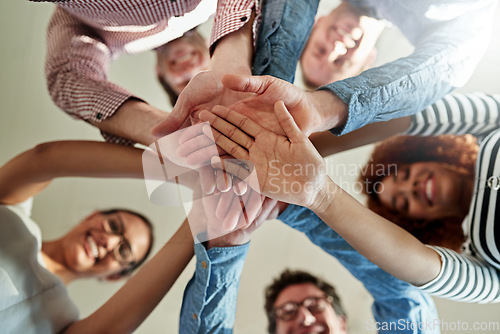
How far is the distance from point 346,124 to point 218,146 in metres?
0.15

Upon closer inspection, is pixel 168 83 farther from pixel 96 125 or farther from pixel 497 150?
pixel 497 150

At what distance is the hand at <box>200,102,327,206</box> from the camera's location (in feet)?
1.00

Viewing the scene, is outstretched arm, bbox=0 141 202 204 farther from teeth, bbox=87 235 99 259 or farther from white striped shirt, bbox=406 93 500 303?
white striped shirt, bbox=406 93 500 303

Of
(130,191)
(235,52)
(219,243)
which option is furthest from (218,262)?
(235,52)

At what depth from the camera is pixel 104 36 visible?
1.34 ft

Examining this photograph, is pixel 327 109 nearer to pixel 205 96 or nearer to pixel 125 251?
pixel 205 96

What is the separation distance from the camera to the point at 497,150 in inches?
15.8

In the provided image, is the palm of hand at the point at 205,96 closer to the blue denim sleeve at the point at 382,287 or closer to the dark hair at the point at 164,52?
the dark hair at the point at 164,52

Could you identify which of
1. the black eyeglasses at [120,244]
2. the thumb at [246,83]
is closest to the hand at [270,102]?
the thumb at [246,83]

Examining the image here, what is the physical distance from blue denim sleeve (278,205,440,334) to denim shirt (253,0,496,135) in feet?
0.41

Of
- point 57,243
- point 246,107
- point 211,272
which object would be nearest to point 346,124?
point 246,107

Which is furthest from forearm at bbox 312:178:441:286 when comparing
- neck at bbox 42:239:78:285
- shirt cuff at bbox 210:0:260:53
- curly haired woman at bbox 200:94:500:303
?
neck at bbox 42:239:78:285

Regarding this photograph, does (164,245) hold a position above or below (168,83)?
below

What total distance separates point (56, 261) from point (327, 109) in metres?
0.37
